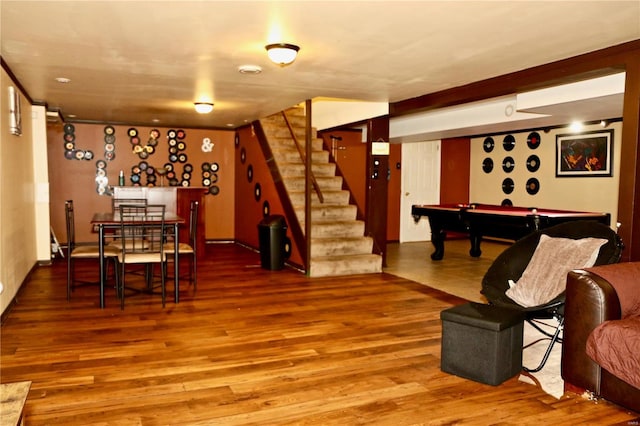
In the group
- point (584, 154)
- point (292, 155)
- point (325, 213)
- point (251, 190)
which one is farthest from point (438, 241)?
point (251, 190)

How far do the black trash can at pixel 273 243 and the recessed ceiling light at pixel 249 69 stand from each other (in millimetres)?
2516

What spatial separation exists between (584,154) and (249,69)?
660 centimetres

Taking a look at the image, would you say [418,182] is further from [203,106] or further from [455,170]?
[203,106]

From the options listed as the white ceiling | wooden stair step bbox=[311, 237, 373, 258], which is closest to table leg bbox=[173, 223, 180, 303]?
the white ceiling

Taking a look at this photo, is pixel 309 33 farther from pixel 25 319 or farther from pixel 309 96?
pixel 25 319

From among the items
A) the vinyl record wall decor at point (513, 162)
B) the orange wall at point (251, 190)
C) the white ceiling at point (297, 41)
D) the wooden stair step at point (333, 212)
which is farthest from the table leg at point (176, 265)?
the vinyl record wall decor at point (513, 162)

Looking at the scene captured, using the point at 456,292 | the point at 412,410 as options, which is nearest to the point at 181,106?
the point at 456,292

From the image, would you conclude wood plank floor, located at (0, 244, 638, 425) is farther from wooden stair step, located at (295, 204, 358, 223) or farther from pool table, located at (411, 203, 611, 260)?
wooden stair step, located at (295, 204, 358, 223)

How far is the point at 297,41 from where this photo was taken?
12.6ft

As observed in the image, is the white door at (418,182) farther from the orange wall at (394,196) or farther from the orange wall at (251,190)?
the orange wall at (251,190)

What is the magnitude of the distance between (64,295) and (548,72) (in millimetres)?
5257

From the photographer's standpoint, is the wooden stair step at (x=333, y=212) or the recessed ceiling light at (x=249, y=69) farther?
the wooden stair step at (x=333, y=212)

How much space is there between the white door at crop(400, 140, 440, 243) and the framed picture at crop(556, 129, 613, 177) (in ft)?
A: 8.09

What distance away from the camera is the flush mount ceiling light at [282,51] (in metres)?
3.87
